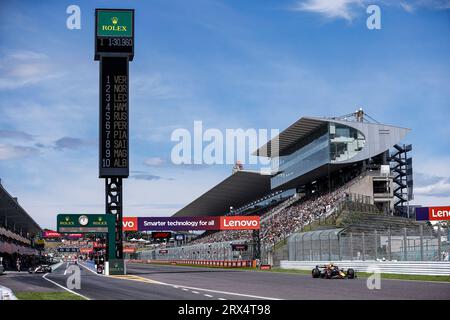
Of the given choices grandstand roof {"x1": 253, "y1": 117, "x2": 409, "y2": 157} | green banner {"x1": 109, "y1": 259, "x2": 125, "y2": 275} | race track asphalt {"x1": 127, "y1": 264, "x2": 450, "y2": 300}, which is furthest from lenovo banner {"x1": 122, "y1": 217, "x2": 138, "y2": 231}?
race track asphalt {"x1": 127, "y1": 264, "x2": 450, "y2": 300}

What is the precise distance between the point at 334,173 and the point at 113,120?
42.9 meters

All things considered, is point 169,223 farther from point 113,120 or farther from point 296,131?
point 113,120

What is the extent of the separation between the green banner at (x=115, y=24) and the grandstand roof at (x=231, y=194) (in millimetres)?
49419

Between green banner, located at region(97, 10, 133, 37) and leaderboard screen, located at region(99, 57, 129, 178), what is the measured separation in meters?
1.83

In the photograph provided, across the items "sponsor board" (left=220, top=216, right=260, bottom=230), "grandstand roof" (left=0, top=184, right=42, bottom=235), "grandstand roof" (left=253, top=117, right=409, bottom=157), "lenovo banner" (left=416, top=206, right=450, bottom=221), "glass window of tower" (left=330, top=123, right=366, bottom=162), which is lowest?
"sponsor board" (left=220, top=216, right=260, bottom=230)

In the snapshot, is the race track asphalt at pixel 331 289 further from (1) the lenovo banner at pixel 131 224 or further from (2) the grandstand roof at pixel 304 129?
(2) the grandstand roof at pixel 304 129

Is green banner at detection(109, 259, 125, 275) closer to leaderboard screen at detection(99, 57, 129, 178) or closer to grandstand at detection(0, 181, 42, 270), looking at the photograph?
leaderboard screen at detection(99, 57, 129, 178)

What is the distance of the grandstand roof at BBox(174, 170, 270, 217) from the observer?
9344cm

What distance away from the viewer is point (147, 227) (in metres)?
62.5

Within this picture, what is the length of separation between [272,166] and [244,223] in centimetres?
2853

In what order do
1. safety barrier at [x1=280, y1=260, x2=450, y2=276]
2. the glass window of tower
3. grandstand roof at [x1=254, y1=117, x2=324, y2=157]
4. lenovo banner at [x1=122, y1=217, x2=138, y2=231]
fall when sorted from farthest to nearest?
1. grandstand roof at [x1=254, y1=117, x2=324, y2=157]
2. the glass window of tower
3. lenovo banner at [x1=122, y1=217, x2=138, y2=231]
4. safety barrier at [x1=280, y1=260, x2=450, y2=276]
